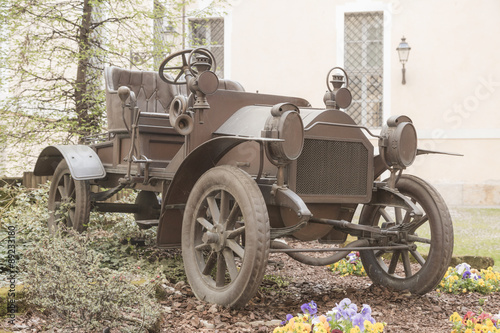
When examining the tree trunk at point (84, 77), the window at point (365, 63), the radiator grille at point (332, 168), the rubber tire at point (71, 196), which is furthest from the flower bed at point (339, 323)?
the window at point (365, 63)

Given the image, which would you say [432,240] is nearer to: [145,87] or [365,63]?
[145,87]

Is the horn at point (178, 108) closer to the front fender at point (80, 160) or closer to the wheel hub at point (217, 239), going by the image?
the wheel hub at point (217, 239)

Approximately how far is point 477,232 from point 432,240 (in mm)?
4868

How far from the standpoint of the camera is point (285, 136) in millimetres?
3988

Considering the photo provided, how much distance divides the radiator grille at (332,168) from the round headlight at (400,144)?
0.18m

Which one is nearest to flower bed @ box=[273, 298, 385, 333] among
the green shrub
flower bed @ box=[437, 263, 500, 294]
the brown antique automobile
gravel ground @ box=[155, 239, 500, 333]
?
gravel ground @ box=[155, 239, 500, 333]

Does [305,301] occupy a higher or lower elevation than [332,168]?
lower

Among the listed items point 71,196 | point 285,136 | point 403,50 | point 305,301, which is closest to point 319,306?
point 305,301

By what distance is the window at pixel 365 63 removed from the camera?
50.5 ft

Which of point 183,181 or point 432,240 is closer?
point 432,240

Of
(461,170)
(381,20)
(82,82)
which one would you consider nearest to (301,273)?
(82,82)

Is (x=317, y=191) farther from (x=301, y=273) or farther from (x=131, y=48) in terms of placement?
(x=131, y=48)

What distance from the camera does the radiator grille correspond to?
4.43 metres

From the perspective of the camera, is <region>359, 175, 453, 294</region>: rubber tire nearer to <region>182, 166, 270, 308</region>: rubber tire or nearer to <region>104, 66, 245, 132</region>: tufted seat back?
<region>182, 166, 270, 308</region>: rubber tire
